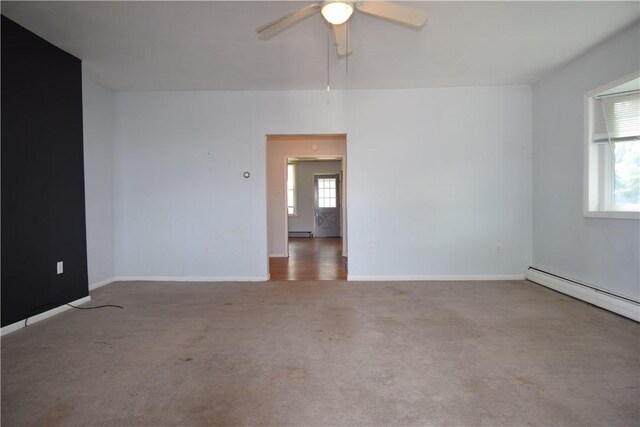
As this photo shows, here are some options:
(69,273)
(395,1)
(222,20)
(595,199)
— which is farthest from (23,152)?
(595,199)

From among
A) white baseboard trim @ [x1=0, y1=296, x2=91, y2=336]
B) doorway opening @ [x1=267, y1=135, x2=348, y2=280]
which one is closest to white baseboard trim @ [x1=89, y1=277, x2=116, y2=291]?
white baseboard trim @ [x1=0, y1=296, x2=91, y2=336]

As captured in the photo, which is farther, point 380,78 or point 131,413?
point 380,78

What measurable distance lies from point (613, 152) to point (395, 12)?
2682 mm

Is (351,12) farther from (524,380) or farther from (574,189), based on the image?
(574,189)

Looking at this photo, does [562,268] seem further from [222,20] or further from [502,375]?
[222,20]

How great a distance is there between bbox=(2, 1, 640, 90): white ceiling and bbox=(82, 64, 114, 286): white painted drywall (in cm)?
30

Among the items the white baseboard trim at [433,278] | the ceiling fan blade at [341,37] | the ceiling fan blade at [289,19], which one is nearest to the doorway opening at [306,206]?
the white baseboard trim at [433,278]

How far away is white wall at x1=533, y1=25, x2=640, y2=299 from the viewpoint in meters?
2.80

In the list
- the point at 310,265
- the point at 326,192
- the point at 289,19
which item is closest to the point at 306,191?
the point at 326,192

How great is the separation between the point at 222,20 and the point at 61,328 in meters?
2.91

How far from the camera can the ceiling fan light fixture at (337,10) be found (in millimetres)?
1900

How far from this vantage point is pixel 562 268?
3.59m

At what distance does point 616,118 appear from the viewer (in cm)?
297

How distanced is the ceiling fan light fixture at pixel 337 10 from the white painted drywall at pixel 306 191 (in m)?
7.91
